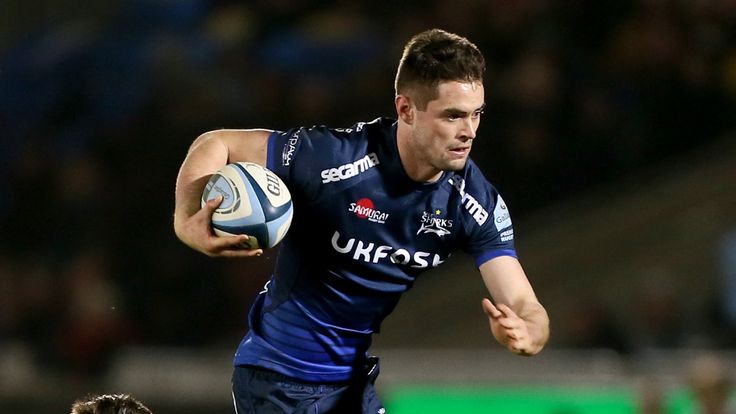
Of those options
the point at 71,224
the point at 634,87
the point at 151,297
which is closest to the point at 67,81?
the point at 71,224

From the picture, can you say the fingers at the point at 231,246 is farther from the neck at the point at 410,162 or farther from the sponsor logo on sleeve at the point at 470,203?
the sponsor logo on sleeve at the point at 470,203

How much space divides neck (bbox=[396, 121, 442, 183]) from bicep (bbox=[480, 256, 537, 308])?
0.38 m

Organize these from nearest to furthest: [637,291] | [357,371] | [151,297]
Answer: [357,371]
[637,291]
[151,297]

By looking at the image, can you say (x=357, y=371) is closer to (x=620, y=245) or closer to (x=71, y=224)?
(x=620, y=245)

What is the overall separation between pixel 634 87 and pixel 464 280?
2022 mm

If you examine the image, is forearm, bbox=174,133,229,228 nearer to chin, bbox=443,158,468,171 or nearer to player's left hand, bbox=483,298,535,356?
chin, bbox=443,158,468,171

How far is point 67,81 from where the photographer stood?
11.2m

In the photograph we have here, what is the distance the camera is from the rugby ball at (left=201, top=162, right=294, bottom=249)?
12.4ft

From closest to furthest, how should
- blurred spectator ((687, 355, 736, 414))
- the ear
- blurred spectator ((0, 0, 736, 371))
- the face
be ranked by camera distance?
the face, the ear, blurred spectator ((687, 355, 736, 414)), blurred spectator ((0, 0, 736, 371))

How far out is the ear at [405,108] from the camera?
4.21 meters

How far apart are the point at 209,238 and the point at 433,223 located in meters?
0.94

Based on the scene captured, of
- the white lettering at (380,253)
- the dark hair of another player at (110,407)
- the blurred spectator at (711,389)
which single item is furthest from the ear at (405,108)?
the blurred spectator at (711,389)

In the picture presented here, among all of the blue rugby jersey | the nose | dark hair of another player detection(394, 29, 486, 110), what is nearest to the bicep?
the blue rugby jersey

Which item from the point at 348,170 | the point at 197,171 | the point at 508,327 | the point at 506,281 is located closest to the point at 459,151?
the point at 348,170
